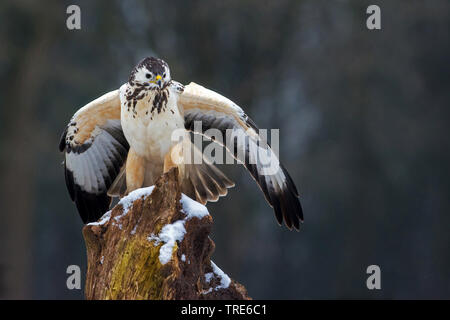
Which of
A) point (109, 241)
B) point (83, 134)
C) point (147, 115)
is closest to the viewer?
point (109, 241)

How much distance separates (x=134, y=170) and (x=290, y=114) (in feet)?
43.8

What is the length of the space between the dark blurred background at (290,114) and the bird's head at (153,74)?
366 inches

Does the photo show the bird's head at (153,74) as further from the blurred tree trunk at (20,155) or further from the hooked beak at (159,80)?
the blurred tree trunk at (20,155)

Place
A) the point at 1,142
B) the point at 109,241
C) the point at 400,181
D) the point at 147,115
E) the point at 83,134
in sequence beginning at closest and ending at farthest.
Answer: the point at 109,241
the point at 147,115
the point at 83,134
the point at 1,142
the point at 400,181

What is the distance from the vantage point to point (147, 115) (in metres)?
6.40

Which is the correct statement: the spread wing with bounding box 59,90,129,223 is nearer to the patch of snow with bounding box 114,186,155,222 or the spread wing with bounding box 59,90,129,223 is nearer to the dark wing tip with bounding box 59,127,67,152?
the dark wing tip with bounding box 59,127,67,152

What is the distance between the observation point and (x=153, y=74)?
20.5 feet

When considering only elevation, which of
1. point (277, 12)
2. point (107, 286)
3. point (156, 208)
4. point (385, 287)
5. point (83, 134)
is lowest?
point (385, 287)

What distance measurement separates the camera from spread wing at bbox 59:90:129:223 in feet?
23.3

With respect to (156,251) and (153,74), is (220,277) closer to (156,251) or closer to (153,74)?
(156,251)

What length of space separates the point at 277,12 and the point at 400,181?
17.9ft

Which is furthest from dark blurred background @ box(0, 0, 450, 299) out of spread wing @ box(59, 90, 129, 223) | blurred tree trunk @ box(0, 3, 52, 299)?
spread wing @ box(59, 90, 129, 223)

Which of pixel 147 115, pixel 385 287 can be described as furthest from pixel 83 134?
pixel 385 287

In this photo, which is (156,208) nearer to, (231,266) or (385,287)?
(231,266)
